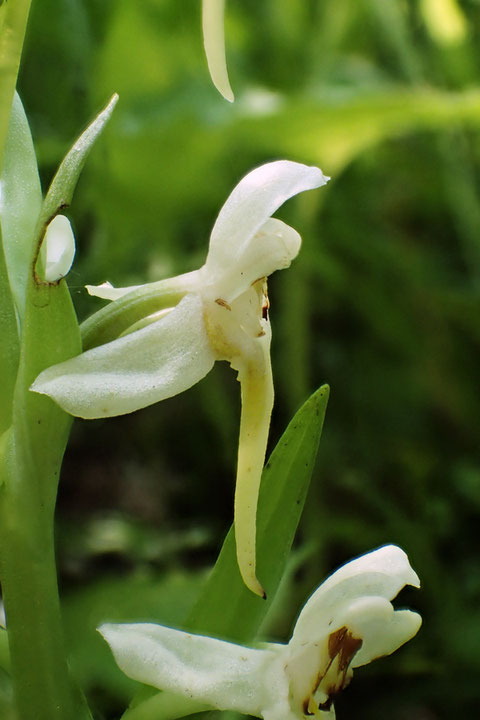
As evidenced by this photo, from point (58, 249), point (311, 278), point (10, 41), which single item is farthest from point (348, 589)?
point (311, 278)

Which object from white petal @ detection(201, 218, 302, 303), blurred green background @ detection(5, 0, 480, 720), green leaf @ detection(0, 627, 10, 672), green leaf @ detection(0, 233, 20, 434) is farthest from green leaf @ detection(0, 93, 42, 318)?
blurred green background @ detection(5, 0, 480, 720)

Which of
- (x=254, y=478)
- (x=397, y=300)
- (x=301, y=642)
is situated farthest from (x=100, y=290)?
(x=397, y=300)

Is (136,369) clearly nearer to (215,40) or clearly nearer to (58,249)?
(58,249)

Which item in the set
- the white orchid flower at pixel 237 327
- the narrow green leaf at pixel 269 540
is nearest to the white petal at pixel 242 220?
the white orchid flower at pixel 237 327

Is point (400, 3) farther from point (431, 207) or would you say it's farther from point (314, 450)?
point (314, 450)

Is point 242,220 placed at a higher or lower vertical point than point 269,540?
higher
